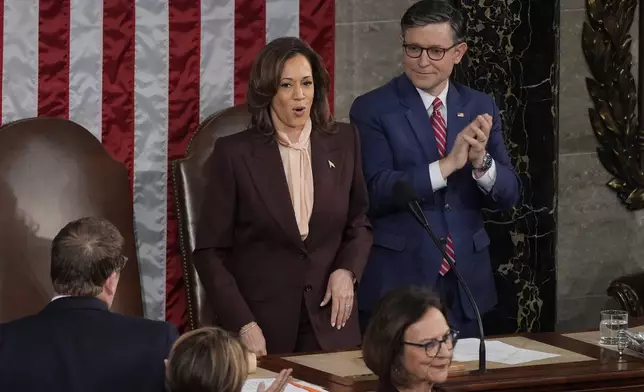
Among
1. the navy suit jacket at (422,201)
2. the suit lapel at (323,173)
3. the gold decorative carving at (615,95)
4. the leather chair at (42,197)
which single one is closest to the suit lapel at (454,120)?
the navy suit jacket at (422,201)

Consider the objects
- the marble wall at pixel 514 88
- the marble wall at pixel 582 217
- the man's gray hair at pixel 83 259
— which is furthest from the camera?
the marble wall at pixel 582 217

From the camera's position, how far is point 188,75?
582cm

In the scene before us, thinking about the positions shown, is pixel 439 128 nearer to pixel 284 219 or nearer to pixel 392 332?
pixel 284 219

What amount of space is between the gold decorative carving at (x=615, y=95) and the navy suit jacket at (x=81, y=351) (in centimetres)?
364

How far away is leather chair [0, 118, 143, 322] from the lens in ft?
17.0

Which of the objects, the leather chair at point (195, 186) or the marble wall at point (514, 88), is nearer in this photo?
the leather chair at point (195, 186)

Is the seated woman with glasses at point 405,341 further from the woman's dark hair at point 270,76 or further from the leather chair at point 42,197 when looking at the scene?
the leather chair at point 42,197

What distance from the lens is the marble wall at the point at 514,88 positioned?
6098 mm

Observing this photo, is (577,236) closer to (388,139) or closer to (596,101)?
(596,101)

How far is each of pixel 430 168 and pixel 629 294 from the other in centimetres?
179

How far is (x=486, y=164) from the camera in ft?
15.7

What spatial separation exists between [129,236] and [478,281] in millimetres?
1494

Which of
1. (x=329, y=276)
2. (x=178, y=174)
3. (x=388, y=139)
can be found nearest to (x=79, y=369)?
(x=329, y=276)

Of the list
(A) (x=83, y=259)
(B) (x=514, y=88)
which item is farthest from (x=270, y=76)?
(B) (x=514, y=88)
